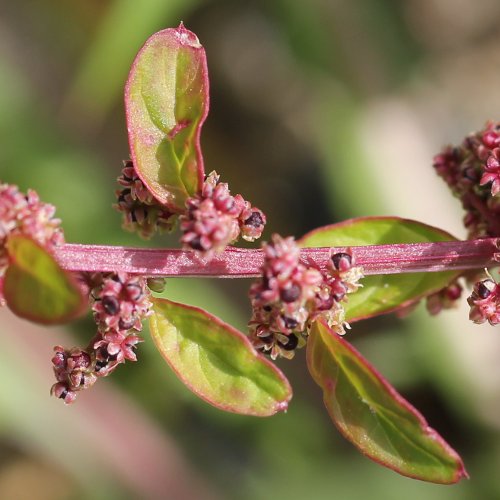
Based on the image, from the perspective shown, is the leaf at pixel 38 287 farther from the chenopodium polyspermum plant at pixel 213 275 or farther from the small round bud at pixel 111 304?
the small round bud at pixel 111 304

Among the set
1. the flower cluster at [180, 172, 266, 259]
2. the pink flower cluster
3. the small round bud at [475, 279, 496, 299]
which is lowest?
the pink flower cluster

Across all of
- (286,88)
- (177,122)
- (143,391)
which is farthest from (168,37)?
(286,88)

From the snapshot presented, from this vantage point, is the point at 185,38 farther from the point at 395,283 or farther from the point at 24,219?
the point at 395,283

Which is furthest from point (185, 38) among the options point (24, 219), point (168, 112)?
point (24, 219)

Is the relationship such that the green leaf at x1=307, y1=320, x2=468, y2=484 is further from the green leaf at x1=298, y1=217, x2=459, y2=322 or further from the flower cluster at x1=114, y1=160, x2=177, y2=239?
the flower cluster at x1=114, y1=160, x2=177, y2=239

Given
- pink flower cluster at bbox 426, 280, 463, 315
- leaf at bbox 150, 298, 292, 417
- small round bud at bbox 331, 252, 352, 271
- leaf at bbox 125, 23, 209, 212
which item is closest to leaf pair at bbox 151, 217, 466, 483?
leaf at bbox 150, 298, 292, 417

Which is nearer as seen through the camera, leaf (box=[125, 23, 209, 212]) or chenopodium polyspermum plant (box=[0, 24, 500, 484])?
chenopodium polyspermum plant (box=[0, 24, 500, 484])

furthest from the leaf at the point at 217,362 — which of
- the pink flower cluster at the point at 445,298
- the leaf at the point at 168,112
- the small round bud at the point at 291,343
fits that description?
the pink flower cluster at the point at 445,298
